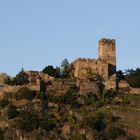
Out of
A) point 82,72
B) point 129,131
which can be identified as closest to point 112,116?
point 129,131

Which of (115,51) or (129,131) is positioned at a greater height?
(115,51)

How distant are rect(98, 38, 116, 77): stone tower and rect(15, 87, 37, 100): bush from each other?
1009cm

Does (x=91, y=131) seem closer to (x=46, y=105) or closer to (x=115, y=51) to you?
(x=46, y=105)

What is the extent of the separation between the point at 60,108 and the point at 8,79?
8.00 meters

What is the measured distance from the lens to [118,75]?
366ft

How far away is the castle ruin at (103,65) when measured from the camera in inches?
4259

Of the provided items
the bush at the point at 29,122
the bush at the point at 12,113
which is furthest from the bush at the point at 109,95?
the bush at the point at 12,113

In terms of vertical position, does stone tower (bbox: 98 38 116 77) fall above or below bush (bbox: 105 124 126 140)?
above

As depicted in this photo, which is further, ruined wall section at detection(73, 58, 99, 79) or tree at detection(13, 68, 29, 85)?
ruined wall section at detection(73, 58, 99, 79)

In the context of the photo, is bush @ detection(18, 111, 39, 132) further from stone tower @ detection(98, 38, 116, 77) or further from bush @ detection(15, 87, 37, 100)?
stone tower @ detection(98, 38, 116, 77)

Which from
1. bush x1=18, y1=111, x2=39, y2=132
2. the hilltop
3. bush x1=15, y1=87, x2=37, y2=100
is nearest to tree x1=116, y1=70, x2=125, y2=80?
the hilltop

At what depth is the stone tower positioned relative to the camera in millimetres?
111250

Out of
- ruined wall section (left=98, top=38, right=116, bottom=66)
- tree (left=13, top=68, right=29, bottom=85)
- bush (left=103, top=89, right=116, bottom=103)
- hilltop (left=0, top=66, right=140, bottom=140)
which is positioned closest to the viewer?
hilltop (left=0, top=66, right=140, bottom=140)

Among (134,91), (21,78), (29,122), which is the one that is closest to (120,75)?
(134,91)
